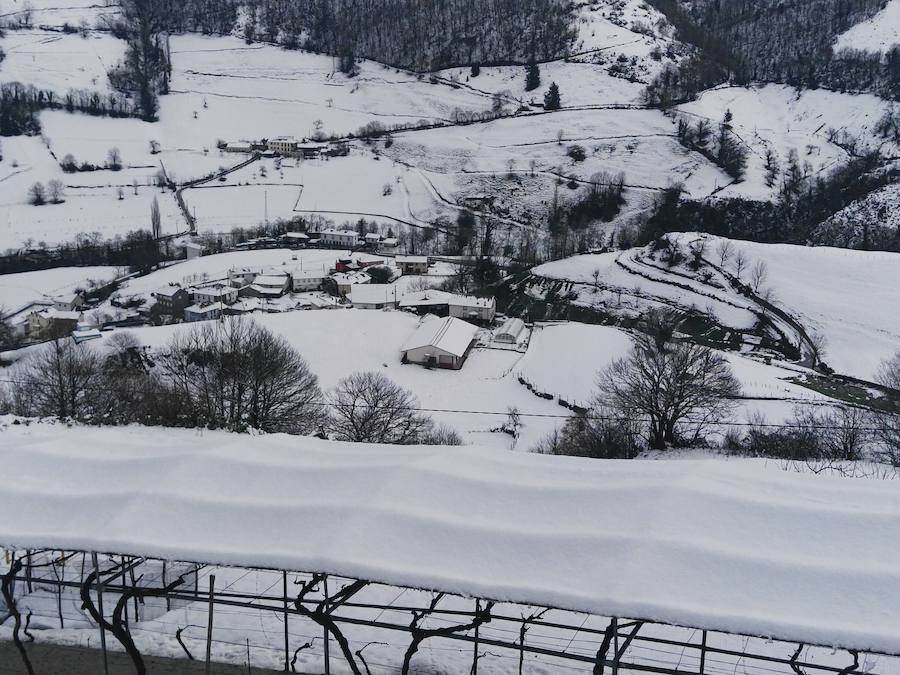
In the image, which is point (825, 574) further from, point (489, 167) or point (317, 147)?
point (317, 147)

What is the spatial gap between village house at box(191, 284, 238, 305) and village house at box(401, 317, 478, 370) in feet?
52.2

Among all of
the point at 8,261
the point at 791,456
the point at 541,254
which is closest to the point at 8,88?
the point at 8,261

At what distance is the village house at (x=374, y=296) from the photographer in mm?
44875

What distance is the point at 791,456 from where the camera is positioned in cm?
1681

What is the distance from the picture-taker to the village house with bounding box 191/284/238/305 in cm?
4350

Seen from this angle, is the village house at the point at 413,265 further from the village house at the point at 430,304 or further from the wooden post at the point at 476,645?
the wooden post at the point at 476,645

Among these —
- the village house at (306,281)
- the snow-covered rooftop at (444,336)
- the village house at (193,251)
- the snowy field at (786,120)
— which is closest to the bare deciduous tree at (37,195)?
the village house at (193,251)

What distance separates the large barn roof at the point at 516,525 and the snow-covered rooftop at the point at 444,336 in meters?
23.6

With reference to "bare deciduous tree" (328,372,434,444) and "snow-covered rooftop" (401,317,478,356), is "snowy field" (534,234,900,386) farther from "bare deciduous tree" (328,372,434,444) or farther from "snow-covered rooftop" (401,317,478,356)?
"bare deciduous tree" (328,372,434,444)

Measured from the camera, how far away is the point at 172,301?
44.3 metres

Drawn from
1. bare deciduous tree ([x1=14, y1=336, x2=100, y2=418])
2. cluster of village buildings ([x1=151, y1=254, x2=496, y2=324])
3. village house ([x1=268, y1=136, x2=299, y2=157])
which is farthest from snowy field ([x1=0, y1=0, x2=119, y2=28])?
bare deciduous tree ([x1=14, y1=336, x2=100, y2=418])

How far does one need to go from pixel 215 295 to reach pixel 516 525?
40.3m

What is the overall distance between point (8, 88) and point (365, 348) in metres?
86.0

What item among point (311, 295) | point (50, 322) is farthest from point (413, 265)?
point (50, 322)
